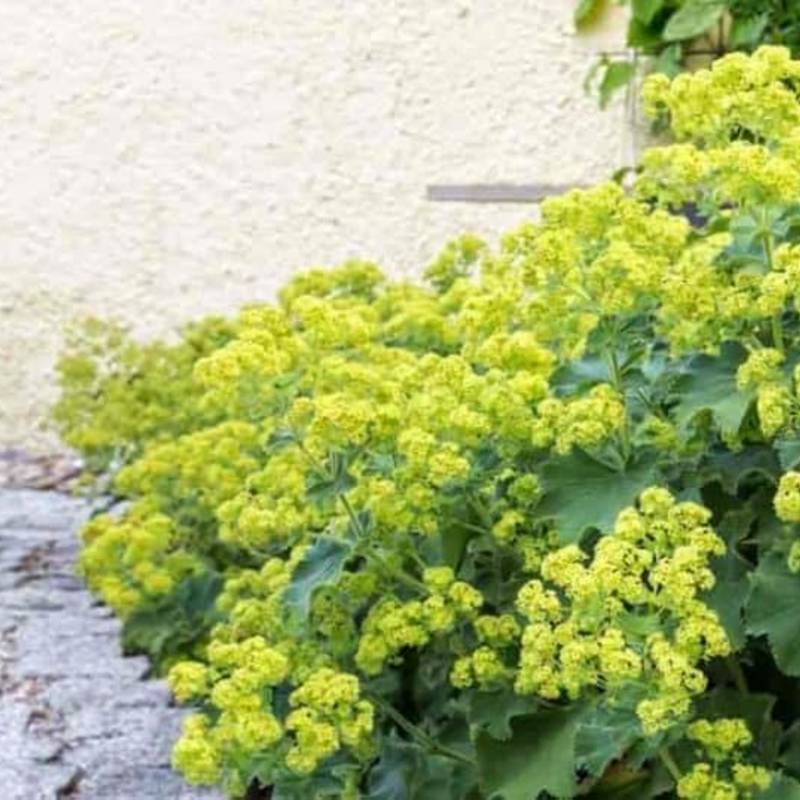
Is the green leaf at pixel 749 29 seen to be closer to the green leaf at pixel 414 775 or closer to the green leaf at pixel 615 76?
the green leaf at pixel 615 76

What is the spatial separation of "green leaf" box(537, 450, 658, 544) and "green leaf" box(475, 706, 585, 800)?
0.18m

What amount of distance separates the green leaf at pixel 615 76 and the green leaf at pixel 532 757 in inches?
162

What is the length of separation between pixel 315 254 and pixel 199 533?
2786 mm

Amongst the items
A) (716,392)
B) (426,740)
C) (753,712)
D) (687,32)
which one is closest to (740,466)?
(716,392)

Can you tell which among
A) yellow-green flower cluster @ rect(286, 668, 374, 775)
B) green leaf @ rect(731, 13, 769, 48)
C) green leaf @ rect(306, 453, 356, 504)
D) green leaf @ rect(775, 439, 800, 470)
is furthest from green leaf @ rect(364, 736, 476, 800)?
green leaf @ rect(731, 13, 769, 48)

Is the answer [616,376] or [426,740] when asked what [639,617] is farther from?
[426,740]

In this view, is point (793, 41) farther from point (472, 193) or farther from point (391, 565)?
point (391, 565)

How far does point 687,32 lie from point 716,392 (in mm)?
3833

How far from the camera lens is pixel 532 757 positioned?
1879 mm

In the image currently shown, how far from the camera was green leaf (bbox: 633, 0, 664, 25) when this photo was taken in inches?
221

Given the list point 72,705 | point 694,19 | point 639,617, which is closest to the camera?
point 639,617

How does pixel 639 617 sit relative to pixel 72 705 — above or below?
above

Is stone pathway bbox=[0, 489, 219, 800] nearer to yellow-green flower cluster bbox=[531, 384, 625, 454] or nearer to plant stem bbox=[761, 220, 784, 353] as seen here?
yellow-green flower cluster bbox=[531, 384, 625, 454]

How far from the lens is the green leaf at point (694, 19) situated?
17.9 ft
